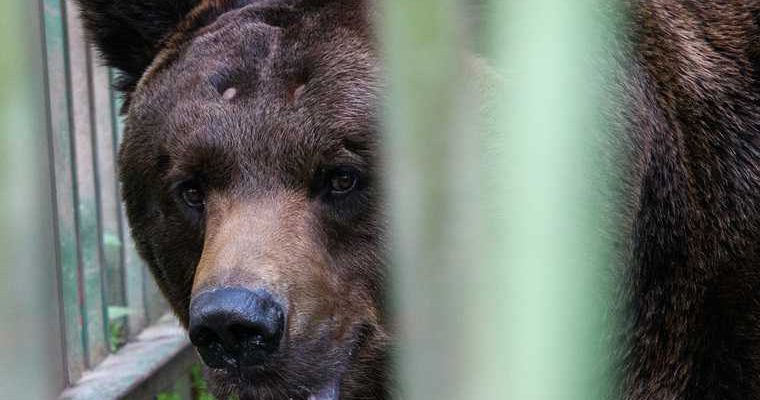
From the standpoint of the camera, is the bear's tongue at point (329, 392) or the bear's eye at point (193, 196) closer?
the bear's tongue at point (329, 392)

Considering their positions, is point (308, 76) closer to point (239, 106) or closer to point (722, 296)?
point (239, 106)

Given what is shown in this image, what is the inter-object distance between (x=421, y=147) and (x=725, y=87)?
238 cm

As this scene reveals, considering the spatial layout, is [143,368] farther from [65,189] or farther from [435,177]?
[435,177]

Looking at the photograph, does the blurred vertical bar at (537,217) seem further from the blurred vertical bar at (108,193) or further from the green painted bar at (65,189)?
the blurred vertical bar at (108,193)

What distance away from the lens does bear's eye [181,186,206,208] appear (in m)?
3.42

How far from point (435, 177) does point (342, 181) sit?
1.96 meters

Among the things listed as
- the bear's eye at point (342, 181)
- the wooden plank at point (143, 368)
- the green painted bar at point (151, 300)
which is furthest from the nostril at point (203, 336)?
the green painted bar at point (151, 300)

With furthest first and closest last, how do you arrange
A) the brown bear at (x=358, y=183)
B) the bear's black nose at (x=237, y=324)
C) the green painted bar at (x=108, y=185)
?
the green painted bar at (x=108, y=185) → the brown bear at (x=358, y=183) → the bear's black nose at (x=237, y=324)

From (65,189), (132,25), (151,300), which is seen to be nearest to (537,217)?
(132,25)

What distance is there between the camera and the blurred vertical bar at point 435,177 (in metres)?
1.21

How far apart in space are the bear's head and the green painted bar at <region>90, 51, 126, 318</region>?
1774 mm

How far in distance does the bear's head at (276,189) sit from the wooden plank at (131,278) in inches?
76.2

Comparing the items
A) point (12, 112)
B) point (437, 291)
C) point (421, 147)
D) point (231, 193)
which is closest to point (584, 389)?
point (437, 291)

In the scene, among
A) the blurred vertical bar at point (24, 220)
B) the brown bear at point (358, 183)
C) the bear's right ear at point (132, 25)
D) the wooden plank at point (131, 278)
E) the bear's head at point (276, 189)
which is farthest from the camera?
the wooden plank at point (131, 278)
